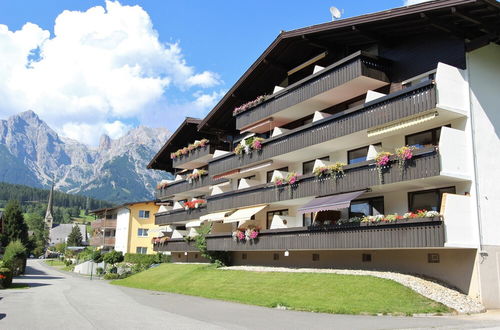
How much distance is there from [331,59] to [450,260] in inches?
557

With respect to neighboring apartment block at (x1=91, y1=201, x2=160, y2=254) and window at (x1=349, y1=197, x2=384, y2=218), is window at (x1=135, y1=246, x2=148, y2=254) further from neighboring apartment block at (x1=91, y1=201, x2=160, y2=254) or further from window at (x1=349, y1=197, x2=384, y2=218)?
window at (x1=349, y1=197, x2=384, y2=218)

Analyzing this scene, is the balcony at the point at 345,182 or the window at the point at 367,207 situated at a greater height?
the balcony at the point at 345,182

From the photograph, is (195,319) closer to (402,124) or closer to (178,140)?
(402,124)

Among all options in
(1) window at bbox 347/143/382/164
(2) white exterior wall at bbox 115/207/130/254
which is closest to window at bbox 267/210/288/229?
(1) window at bbox 347/143/382/164

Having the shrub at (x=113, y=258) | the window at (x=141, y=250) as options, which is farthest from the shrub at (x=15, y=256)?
the window at (x=141, y=250)

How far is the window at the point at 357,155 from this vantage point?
26.5 m

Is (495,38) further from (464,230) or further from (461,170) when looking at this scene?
(464,230)

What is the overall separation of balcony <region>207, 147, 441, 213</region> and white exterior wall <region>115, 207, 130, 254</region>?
137 ft

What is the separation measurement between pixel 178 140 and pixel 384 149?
98.3ft

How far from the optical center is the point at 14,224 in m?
84.5

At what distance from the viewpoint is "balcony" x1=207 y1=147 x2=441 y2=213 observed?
20.8 metres

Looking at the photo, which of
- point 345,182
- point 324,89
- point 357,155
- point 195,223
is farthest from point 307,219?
point 195,223

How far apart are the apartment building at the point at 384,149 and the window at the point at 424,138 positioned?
0.17ft

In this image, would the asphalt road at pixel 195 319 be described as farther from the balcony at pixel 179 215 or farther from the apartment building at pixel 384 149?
the balcony at pixel 179 215
